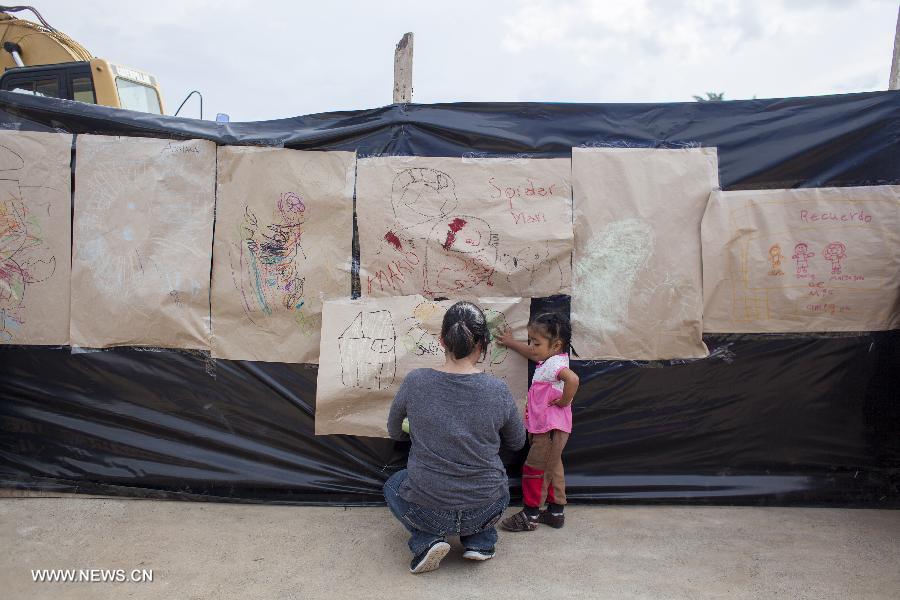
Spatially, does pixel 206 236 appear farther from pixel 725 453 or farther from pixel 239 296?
pixel 725 453

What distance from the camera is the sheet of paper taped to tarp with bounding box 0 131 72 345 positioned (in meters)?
3.78

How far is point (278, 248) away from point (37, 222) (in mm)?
1492

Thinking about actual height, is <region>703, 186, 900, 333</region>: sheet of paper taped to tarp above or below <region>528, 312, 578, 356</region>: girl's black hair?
above

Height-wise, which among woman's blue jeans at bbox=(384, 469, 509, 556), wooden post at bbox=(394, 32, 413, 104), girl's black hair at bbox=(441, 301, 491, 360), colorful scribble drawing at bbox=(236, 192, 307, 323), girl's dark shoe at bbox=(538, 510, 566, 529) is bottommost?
girl's dark shoe at bbox=(538, 510, 566, 529)

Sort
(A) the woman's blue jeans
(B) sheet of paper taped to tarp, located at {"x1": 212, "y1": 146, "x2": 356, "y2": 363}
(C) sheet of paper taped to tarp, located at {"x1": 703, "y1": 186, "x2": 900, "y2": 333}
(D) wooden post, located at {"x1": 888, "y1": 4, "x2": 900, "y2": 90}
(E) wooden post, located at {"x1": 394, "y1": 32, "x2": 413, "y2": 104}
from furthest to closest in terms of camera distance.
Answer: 1. (E) wooden post, located at {"x1": 394, "y1": 32, "x2": 413, "y2": 104}
2. (D) wooden post, located at {"x1": 888, "y1": 4, "x2": 900, "y2": 90}
3. (B) sheet of paper taped to tarp, located at {"x1": 212, "y1": 146, "x2": 356, "y2": 363}
4. (C) sheet of paper taped to tarp, located at {"x1": 703, "y1": 186, "x2": 900, "y2": 333}
5. (A) the woman's blue jeans

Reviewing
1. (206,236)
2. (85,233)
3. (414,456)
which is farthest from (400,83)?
(414,456)

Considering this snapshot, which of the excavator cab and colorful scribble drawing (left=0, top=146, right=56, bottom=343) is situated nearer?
colorful scribble drawing (left=0, top=146, right=56, bottom=343)

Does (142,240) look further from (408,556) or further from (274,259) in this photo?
(408,556)

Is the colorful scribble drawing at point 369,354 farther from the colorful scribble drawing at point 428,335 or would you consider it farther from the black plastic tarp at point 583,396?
the black plastic tarp at point 583,396

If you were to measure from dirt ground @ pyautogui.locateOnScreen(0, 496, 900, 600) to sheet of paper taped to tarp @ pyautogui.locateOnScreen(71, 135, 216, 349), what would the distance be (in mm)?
1080

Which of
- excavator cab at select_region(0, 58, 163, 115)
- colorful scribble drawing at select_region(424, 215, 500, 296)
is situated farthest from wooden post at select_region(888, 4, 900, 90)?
excavator cab at select_region(0, 58, 163, 115)

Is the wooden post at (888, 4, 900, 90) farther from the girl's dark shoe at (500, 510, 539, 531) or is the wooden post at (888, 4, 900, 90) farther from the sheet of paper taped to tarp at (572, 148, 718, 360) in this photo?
the girl's dark shoe at (500, 510, 539, 531)

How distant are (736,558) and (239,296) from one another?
3.05 meters

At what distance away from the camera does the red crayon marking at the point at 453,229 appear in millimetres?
3646
